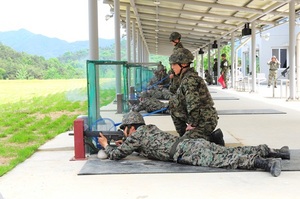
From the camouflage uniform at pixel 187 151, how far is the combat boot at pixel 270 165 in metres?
0.06

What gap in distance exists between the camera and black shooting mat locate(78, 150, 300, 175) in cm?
425

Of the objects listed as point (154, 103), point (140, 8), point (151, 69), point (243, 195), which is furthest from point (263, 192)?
point (140, 8)

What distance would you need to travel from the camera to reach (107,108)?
10.2 m

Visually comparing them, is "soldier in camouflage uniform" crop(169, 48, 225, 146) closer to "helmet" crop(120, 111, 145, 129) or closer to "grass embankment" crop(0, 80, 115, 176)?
"helmet" crop(120, 111, 145, 129)

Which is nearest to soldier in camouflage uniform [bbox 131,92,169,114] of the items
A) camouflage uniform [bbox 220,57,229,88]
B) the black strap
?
the black strap

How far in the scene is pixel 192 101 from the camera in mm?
4715

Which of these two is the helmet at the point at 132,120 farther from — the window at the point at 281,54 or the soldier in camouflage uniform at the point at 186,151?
the window at the point at 281,54

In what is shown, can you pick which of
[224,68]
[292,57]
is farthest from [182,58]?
[224,68]

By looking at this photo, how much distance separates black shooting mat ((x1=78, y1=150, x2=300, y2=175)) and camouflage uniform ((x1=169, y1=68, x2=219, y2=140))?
0.48 m

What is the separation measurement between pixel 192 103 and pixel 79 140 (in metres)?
1.37

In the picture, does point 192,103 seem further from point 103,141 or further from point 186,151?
point 103,141

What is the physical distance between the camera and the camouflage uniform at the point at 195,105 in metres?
4.73

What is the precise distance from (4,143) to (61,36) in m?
34.2

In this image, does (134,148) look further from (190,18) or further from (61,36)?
(61,36)
